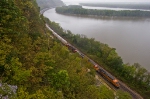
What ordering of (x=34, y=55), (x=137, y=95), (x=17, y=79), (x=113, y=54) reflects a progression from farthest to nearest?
(x=113, y=54)
(x=137, y=95)
(x=34, y=55)
(x=17, y=79)

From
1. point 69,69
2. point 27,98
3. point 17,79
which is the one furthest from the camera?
point 69,69

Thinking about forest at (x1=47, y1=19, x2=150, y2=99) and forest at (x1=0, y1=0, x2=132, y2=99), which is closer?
forest at (x1=0, y1=0, x2=132, y2=99)

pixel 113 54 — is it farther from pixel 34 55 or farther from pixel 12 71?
pixel 12 71

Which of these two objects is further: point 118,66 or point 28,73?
point 118,66

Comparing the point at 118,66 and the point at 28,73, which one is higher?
the point at 28,73

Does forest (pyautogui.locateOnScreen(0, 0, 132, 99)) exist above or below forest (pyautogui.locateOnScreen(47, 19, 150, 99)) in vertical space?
above

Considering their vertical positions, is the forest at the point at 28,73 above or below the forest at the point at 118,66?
above

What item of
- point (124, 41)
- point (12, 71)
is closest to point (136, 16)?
point (124, 41)

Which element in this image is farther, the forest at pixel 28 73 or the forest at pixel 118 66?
the forest at pixel 118 66
